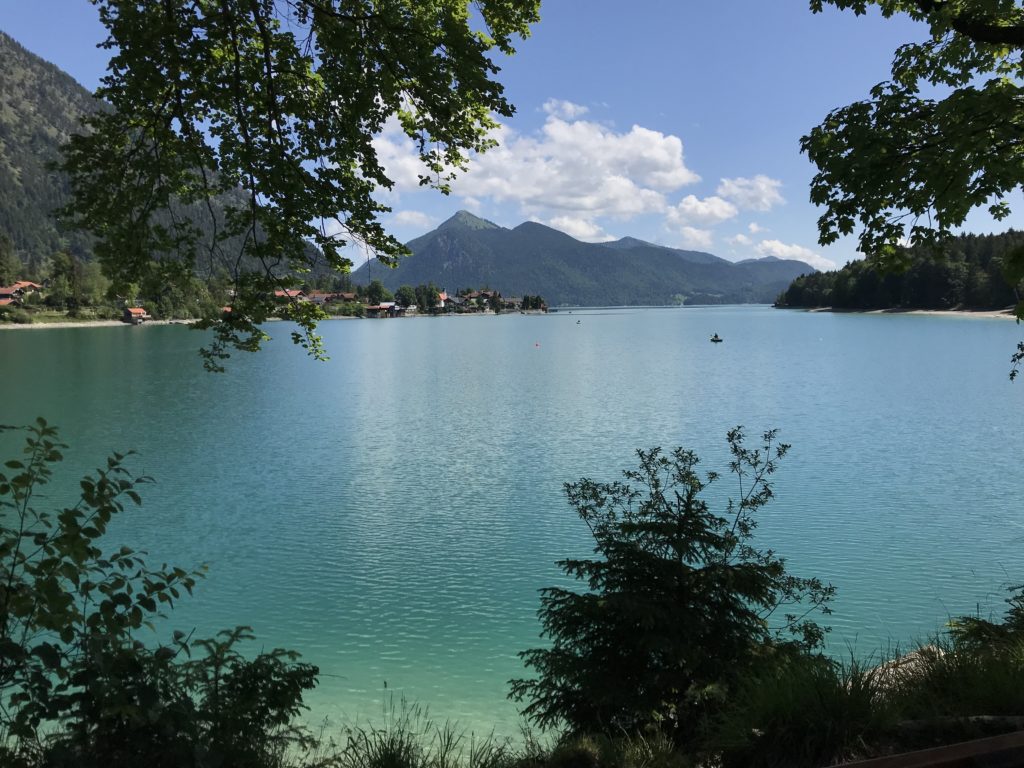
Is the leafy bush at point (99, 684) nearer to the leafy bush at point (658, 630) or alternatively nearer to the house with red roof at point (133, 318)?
the leafy bush at point (658, 630)

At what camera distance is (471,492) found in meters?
20.0

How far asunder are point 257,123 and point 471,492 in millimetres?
14986

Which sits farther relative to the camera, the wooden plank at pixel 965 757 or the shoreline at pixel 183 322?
the shoreline at pixel 183 322

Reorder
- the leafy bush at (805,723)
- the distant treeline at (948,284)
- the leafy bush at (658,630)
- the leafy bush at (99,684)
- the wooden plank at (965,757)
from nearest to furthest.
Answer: the wooden plank at (965,757)
the leafy bush at (99,684)
the leafy bush at (805,723)
the leafy bush at (658,630)
the distant treeline at (948,284)

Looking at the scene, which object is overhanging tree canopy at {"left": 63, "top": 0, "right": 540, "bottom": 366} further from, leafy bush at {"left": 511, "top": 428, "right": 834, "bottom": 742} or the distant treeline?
the distant treeline

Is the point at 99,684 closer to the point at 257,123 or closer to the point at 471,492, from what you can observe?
the point at 257,123

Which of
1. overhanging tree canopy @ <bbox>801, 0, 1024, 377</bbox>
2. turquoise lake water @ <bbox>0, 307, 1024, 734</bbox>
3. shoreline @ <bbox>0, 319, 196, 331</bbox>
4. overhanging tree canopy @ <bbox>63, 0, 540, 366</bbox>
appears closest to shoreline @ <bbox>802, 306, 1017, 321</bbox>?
turquoise lake water @ <bbox>0, 307, 1024, 734</bbox>

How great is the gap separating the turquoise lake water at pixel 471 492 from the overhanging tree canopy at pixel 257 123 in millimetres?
6549

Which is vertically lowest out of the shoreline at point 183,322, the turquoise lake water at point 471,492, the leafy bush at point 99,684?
the turquoise lake water at point 471,492

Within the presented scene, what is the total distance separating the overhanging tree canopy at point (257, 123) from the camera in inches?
212

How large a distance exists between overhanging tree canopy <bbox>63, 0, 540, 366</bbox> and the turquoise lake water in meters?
6.55

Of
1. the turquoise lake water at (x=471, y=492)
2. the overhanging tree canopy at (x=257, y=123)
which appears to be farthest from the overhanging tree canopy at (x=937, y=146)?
the turquoise lake water at (x=471, y=492)

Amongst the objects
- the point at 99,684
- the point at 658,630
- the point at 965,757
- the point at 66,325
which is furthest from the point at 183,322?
the point at 965,757

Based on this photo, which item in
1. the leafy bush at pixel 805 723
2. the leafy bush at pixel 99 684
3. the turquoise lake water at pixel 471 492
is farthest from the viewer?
the turquoise lake water at pixel 471 492
